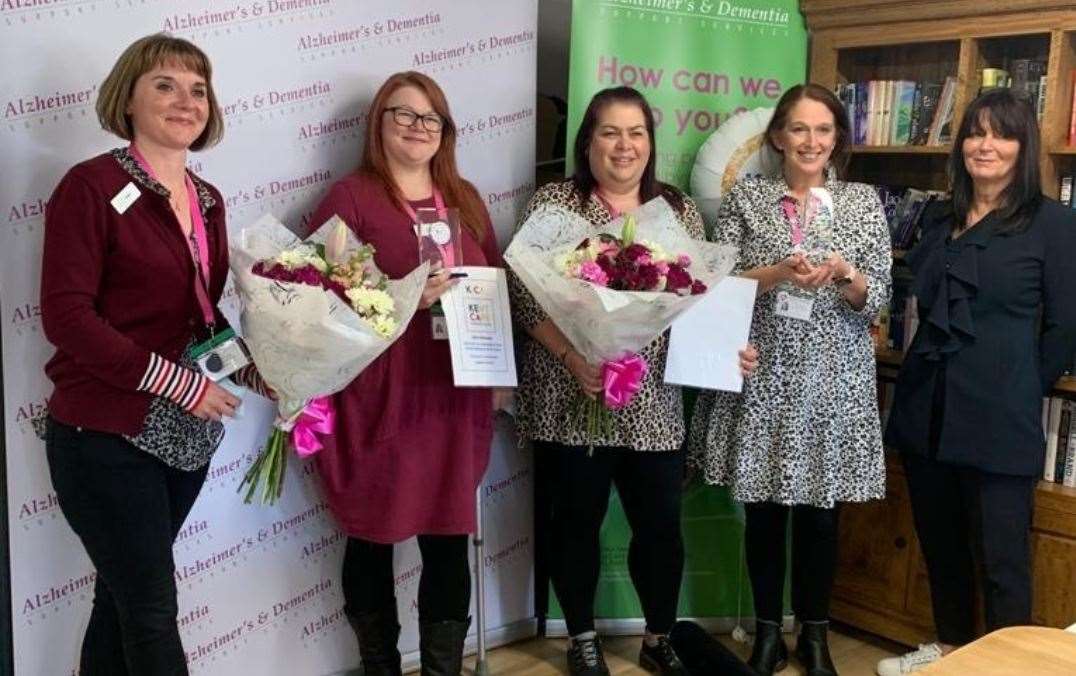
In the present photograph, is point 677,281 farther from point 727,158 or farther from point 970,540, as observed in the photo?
point 970,540

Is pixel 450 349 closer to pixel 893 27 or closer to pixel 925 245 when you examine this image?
pixel 925 245

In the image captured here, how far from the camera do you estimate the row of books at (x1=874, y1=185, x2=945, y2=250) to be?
121 inches

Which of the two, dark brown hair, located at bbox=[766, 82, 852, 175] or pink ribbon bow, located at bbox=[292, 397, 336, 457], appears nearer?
pink ribbon bow, located at bbox=[292, 397, 336, 457]

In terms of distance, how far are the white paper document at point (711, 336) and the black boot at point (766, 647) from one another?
30.8 inches

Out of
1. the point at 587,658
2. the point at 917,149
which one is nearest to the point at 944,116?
the point at 917,149

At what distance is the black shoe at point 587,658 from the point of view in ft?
9.16

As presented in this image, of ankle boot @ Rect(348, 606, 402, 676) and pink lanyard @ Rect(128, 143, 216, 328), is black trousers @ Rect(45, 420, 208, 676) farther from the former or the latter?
ankle boot @ Rect(348, 606, 402, 676)

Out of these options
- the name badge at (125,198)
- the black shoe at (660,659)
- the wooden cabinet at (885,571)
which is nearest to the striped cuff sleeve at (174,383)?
the name badge at (125,198)

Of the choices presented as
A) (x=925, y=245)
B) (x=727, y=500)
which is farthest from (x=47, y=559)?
(x=925, y=245)

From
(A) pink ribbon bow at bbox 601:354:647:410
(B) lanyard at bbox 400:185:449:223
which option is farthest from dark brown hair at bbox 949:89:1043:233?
(B) lanyard at bbox 400:185:449:223

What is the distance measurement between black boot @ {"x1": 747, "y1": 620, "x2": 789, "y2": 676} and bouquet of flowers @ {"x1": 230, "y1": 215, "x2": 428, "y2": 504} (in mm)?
1476

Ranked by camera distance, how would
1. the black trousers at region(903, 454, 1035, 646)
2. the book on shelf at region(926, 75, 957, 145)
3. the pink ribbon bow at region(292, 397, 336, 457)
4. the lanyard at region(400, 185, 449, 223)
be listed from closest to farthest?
the pink ribbon bow at region(292, 397, 336, 457) < the lanyard at region(400, 185, 449, 223) < the black trousers at region(903, 454, 1035, 646) < the book on shelf at region(926, 75, 957, 145)

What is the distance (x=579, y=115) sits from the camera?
9.51 feet

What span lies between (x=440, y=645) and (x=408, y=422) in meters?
0.60
